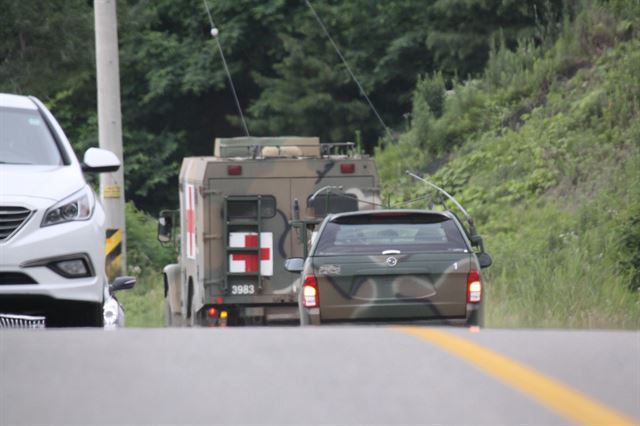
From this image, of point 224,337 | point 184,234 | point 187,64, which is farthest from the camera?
point 187,64

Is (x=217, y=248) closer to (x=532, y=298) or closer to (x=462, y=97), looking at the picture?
(x=532, y=298)

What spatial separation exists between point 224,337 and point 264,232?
9521 millimetres

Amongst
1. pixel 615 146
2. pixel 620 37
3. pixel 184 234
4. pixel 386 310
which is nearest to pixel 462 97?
pixel 620 37

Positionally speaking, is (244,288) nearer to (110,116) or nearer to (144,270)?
(110,116)

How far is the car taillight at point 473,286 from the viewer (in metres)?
13.2

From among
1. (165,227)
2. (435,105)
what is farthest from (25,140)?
(435,105)

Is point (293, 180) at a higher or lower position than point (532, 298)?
higher

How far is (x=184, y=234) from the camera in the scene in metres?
19.7

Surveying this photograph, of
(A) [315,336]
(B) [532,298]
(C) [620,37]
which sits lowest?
(B) [532,298]

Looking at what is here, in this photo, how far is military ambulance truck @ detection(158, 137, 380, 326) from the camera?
17844 mm

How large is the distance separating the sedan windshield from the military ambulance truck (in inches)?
287

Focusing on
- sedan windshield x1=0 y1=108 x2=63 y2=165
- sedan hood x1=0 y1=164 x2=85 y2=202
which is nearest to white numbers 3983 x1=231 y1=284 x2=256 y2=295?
sedan windshield x1=0 y1=108 x2=63 y2=165

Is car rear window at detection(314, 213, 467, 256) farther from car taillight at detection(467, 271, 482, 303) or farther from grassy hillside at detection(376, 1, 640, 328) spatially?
grassy hillside at detection(376, 1, 640, 328)

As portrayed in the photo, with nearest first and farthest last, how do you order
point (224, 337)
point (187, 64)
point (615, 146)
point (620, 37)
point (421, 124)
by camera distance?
1. point (224, 337)
2. point (615, 146)
3. point (620, 37)
4. point (421, 124)
5. point (187, 64)
